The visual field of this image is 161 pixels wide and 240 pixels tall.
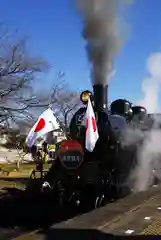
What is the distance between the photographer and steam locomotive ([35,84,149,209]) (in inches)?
431

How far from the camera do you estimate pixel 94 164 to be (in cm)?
1097

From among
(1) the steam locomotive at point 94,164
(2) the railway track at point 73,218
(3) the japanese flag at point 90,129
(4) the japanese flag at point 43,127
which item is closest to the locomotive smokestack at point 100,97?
(1) the steam locomotive at point 94,164

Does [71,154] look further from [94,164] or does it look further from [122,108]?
[122,108]

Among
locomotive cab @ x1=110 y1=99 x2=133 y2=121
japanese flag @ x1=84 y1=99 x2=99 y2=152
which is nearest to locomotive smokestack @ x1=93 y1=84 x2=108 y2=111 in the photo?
japanese flag @ x1=84 y1=99 x2=99 y2=152

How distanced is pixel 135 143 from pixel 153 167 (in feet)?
5.59

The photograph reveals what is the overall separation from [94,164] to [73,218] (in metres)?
3.60

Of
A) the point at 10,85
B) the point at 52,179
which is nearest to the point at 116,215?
the point at 52,179

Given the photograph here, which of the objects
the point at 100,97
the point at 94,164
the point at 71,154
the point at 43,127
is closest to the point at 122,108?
the point at 100,97

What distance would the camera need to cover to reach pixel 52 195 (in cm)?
1241

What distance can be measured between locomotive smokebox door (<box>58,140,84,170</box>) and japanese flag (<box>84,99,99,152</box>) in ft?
1.42

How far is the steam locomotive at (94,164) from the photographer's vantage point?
1094cm

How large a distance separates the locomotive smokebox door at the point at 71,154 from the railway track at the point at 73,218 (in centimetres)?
120

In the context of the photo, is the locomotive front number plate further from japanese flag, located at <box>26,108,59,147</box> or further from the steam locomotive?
japanese flag, located at <box>26,108,59,147</box>

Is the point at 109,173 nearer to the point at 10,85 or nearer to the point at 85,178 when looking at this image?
the point at 85,178
